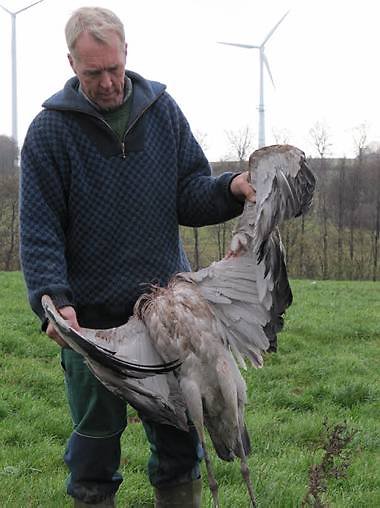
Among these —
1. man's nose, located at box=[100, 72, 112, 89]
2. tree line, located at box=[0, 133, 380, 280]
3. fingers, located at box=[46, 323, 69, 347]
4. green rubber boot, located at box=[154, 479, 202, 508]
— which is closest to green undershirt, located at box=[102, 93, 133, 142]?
man's nose, located at box=[100, 72, 112, 89]

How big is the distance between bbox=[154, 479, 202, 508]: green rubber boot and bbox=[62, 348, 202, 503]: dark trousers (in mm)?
37

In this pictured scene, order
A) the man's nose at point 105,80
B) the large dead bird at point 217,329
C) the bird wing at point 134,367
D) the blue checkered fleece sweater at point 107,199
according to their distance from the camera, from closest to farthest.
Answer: the bird wing at point 134,367, the large dead bird at point 217,329, the man's nose at point 105,80, the blue checkered fleece sweater at point 107,199

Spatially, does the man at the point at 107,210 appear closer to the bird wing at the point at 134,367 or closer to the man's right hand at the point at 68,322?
the man's right hand at the point at 68,322

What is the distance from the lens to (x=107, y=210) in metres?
3.37

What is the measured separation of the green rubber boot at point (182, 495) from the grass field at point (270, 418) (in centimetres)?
57

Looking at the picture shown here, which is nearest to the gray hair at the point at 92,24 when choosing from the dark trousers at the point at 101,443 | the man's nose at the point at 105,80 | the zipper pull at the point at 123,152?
the man's nose at the point at 105,80

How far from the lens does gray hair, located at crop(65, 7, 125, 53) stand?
3020 mm

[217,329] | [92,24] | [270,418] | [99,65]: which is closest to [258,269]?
[217,329]

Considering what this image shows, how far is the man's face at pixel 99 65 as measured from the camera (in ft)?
9.96

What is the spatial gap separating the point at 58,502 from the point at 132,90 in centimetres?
255

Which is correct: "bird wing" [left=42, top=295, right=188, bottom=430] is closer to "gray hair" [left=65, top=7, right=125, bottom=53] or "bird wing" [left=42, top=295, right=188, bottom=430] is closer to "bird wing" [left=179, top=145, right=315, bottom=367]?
"bird wing" [left=179, top=145, right=315, bottom=367]

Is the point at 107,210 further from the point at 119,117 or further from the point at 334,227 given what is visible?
the point at 334,227

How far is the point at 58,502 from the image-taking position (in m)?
4.27

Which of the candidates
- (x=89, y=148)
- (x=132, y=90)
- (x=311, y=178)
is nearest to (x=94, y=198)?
(x=89, y=148)
